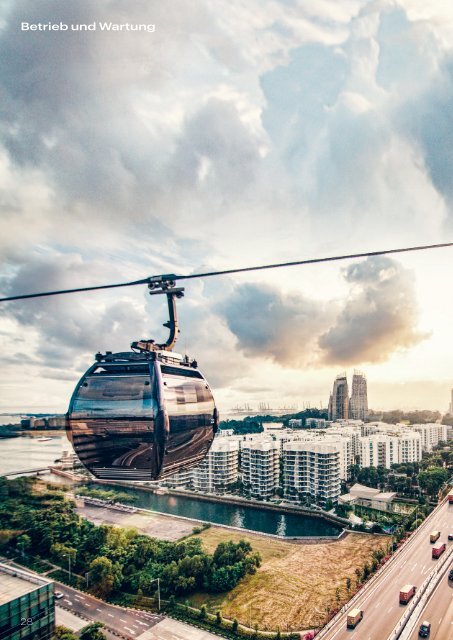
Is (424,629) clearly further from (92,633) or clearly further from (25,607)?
(25,607)

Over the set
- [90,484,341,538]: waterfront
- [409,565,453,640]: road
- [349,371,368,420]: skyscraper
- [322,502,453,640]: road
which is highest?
[349,371,368,420]: skyscraper

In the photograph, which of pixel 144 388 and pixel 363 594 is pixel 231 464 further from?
pixel 144 388

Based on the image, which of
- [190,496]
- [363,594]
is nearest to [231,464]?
[190,496]

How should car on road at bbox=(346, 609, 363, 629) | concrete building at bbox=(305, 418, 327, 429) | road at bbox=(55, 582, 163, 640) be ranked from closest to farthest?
→ car on road at bbox=(346, 609, 363, 629) → road at bbox=(55, 582, 163, 640) → concrete building at bbox=(305, 418, 327, 429)

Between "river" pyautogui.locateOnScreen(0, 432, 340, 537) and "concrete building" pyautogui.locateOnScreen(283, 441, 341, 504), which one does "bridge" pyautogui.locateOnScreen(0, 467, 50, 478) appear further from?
"concrete building" pyautogui.locateOnScreen(283, 441, 341, 504)

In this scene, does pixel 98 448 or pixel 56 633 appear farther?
pixel 56 633

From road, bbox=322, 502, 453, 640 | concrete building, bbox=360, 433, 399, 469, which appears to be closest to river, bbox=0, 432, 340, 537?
road, bbox=322, 502, 453, 640

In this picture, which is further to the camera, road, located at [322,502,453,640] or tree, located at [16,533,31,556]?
tree, located at [16,533,31,556]
